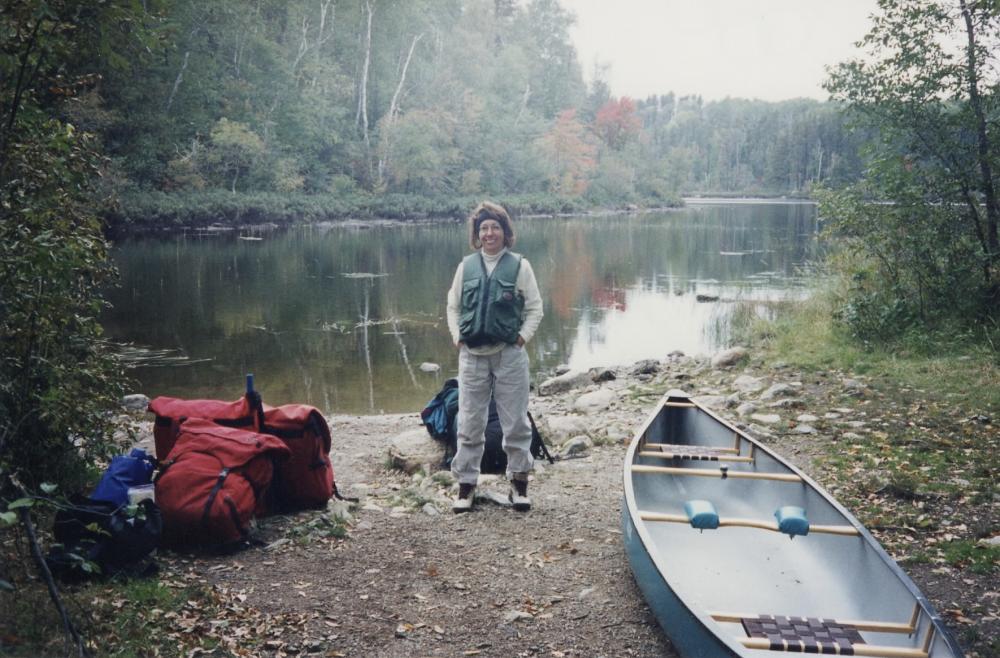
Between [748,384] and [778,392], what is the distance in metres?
0.65

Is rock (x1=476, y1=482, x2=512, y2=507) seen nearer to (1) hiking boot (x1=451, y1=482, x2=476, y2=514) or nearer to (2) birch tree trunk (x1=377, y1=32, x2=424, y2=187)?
(1) hiking boot (x1=451, y1=482, x2=476, y2=514)

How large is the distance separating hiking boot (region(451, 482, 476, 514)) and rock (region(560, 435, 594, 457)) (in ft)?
5.78

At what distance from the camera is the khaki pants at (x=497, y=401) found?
485 cm

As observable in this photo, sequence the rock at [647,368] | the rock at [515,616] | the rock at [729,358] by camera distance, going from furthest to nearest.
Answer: the rock at [647,368] < the rock at [729,358] < the rock at [515,616]

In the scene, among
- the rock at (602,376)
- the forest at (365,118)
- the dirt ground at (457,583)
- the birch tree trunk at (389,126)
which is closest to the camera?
the dirt ground at (457,583)

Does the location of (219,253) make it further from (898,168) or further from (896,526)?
(896,526)

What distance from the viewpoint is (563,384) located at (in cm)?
1056

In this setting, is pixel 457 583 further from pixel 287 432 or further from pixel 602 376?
pixel 602 376

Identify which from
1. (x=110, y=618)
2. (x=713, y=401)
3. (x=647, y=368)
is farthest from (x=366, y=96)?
(x=110, y=618)

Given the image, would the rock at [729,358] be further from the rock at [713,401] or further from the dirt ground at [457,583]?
the dirt ground at [457,583]

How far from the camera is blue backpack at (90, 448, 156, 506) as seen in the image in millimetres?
3842

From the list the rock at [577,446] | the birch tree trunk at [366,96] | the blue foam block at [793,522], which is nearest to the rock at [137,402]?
the rock at [577,446]

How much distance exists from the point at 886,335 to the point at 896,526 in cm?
541

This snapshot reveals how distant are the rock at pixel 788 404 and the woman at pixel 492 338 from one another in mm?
3717
